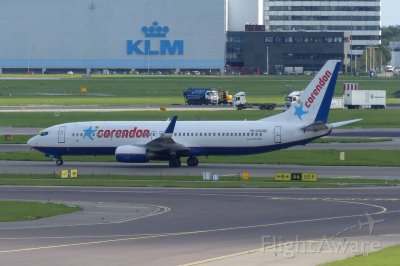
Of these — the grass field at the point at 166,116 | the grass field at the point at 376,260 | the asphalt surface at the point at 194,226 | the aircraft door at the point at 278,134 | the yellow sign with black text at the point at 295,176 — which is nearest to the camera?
the grass field at the point at 376,260

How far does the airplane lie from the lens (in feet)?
239

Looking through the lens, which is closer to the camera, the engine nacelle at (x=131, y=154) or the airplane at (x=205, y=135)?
the airplane at (x=205, y=135)

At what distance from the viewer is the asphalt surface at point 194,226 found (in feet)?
118

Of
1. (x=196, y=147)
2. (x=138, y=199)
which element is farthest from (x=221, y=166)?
(x=138, y=199)

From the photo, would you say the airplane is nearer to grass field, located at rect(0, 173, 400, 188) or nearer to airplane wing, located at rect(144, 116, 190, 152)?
airplane wing, located at rect(144, 116, 190, 152)

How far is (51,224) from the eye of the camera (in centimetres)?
4462

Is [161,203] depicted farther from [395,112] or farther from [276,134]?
[395,112]

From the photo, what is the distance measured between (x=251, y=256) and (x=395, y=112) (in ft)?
328

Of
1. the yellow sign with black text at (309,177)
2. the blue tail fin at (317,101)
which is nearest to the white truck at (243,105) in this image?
the blue tail fin at (317,101)

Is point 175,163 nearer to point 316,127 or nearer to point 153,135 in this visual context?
point 153,135

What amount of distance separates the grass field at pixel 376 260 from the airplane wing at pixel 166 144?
39.2 metres

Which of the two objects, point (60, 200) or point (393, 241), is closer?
point (393, 241)

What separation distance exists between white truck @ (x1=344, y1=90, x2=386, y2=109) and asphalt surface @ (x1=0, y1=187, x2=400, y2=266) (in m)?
82.0

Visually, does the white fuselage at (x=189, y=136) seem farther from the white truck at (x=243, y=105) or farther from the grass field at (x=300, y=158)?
the white truck at (x=243, y=105)
